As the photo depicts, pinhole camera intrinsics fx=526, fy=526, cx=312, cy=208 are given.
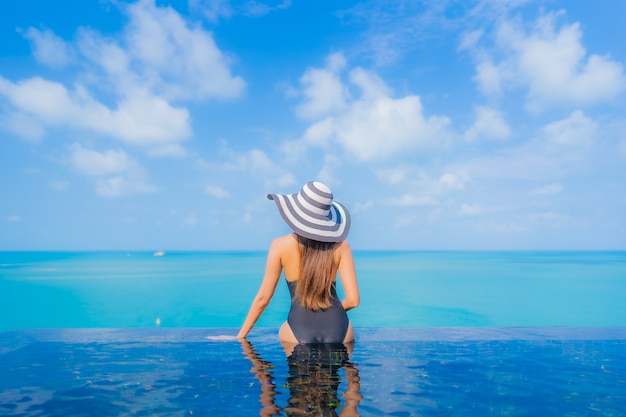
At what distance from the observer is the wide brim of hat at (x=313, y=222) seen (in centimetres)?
459

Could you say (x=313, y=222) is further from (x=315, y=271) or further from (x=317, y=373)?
(x=317, y=373)

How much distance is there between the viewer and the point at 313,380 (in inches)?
161

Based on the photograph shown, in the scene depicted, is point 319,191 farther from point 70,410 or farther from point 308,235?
point 70,410

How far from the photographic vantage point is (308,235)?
4574mm

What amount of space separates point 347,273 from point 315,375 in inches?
39.6

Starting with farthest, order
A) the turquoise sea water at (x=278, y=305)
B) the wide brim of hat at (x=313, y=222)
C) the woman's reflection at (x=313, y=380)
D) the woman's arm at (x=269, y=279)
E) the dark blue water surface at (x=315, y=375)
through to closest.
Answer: the turquoise sea water at (x=278, y=305) < the woman's arm at (x=269, y=279) < the wide brim of hat at (x=313, y=222) < the dark blue water surface at (x=315, y=375) < the woman's reflection at (x=313, y=380)

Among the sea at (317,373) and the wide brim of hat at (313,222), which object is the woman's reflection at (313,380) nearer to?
the sea at (317,373)

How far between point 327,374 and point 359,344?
1.73 meters

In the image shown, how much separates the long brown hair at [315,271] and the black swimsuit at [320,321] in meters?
0.12

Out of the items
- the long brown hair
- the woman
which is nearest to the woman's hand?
the woman

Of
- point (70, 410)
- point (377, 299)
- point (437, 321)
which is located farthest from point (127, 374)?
point (377, 299)

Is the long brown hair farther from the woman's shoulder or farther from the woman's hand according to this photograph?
the woman's hand

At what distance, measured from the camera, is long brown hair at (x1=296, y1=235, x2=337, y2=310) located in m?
4.64

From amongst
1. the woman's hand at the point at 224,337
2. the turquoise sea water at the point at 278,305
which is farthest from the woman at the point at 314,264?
the turquoise sea water at the point at 278,305
